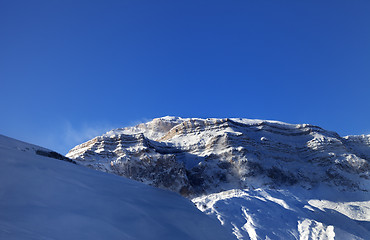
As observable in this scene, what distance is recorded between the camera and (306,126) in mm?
67750

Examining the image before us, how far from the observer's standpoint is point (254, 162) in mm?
54344

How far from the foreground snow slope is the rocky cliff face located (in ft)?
140

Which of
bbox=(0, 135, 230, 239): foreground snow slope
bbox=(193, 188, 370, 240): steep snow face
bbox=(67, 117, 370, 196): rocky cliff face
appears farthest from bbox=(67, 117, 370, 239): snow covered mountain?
bbox=(0, 135, 230, 239): foreground snow slope

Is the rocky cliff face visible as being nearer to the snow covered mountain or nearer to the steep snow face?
the snow covered mountain

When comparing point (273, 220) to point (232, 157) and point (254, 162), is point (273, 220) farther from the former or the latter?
point (232, 157)

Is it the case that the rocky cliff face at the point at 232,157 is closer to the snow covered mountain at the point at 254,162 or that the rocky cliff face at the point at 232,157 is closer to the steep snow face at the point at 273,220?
the snow covered mountain at the point at 254,162

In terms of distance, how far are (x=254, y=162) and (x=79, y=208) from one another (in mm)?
52402

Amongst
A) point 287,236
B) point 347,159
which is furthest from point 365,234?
point 347,159

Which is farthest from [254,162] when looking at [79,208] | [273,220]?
[79,208]

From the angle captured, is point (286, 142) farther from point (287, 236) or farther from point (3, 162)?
point (3, 162)

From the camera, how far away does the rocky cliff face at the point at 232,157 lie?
165 ft

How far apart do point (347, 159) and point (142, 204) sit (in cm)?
5962

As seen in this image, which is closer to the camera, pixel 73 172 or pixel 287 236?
pixel 73 172

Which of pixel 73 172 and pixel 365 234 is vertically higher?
pixel 365 234
